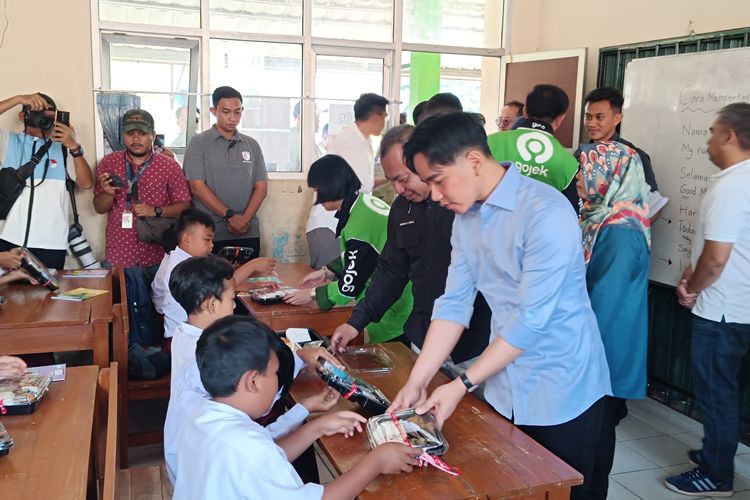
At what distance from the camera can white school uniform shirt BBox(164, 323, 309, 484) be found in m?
1.73

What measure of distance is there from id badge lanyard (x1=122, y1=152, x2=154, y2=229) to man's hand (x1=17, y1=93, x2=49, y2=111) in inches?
21.1

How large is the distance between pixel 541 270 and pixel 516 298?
131 millimetres

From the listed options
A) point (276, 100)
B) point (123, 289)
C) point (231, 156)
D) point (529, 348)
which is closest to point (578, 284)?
point (529, 348)

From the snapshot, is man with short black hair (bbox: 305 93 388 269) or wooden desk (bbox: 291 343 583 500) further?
man with short black hair (bbox: 305 93 388 269)

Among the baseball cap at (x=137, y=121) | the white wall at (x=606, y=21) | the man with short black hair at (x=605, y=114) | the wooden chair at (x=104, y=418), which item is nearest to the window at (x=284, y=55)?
the white wall at (x=606, y=21)

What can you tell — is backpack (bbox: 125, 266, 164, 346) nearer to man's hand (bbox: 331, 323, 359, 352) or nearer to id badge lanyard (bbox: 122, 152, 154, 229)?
id badge lanyard (bbox: 122, 152, 154, 229)

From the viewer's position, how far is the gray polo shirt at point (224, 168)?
427cm

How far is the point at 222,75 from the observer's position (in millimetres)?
4664

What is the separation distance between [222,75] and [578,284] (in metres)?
3.64

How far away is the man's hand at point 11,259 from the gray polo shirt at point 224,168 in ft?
4.37

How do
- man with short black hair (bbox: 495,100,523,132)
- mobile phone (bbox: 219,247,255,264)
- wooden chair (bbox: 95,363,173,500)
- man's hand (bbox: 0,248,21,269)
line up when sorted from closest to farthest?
wooden chair (bbox: 95,363,173,500), man's hand (bbox: 0,248,21,269), mobile phone (bbox: 219,247,255,264), man with short black hair (bbox: 495,100,523,132)

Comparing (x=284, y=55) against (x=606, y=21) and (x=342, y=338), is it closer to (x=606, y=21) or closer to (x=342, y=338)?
(x=606, y=21)

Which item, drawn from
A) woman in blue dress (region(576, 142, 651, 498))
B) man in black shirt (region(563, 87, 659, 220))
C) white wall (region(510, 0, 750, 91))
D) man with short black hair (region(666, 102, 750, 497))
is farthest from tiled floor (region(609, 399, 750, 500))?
white wall (region(510, 0, 750, 91))

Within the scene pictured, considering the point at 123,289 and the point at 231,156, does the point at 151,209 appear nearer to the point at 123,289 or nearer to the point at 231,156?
the point at 231,156
